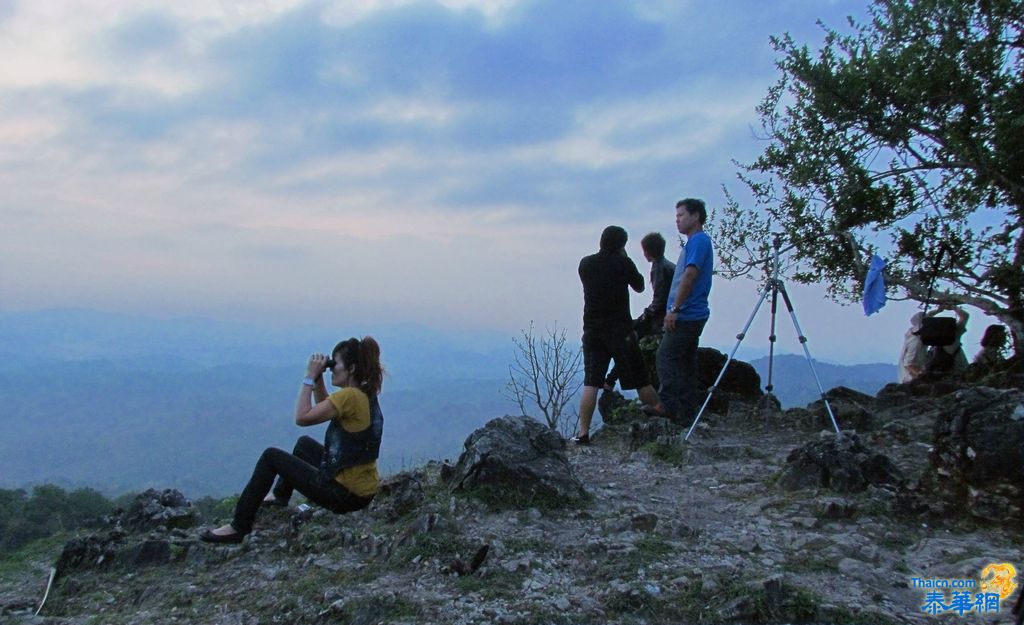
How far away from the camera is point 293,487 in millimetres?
6863

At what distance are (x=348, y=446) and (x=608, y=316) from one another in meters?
3.98

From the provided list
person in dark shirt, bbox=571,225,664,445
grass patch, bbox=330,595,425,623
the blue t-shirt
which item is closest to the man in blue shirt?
the blue t-shirt

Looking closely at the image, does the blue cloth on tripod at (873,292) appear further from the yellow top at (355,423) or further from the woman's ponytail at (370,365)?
the yellow top at (355,423)

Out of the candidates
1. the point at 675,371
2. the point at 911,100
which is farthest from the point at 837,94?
the point at 675,371

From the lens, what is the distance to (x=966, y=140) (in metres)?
10.9

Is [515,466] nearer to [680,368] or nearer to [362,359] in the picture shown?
[362,359]

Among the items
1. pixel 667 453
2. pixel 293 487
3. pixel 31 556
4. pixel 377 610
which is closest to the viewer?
pixel 377 610

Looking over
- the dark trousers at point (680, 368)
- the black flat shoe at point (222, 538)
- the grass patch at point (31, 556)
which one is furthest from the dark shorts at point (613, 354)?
the grass patch at point (31, 556)

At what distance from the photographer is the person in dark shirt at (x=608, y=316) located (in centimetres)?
916

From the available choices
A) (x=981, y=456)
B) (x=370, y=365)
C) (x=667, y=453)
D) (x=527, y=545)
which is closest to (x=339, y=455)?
(x=370, y=365)

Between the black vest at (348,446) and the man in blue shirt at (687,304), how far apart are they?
393 cm

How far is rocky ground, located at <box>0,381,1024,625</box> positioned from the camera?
4691mm

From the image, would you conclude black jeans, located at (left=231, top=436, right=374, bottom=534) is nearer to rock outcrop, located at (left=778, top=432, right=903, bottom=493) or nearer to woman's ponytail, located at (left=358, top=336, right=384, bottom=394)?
woman's ponytail, located at (left=358, top=336, right=384, bottom=394)

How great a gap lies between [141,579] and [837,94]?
11611 millimetres
